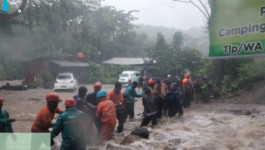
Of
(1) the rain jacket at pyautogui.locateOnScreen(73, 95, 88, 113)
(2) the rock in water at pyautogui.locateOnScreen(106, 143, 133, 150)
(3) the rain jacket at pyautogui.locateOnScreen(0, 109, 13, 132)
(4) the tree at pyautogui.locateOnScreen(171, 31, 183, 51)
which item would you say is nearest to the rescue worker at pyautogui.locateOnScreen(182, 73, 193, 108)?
(2) the rock in water at pyautogui.locateOnScreen(106, 143, 133, 150)

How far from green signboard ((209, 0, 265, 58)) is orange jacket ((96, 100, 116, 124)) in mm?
2462

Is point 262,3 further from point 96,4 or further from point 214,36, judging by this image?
point 96,4

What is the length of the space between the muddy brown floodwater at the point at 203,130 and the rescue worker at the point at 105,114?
309 millimetres

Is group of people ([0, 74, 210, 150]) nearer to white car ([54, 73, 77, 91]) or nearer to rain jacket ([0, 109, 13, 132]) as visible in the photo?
rain jacket ([0, 109, 13, 132])

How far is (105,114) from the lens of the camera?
585 cm

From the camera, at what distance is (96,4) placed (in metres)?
35.5

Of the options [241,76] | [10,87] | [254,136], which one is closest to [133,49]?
[10,87]

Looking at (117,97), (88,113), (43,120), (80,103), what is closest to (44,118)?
(43,120)

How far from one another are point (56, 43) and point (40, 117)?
32700 mm

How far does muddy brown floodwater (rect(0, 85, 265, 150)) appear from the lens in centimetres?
661

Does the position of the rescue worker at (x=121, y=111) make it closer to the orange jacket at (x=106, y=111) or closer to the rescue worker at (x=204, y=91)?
the orange jacket at (x=106, y=111)

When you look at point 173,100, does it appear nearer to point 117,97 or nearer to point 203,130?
point 203,130

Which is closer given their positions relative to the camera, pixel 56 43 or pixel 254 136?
pixel 254 136

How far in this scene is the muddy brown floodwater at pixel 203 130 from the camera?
6.61 metres
